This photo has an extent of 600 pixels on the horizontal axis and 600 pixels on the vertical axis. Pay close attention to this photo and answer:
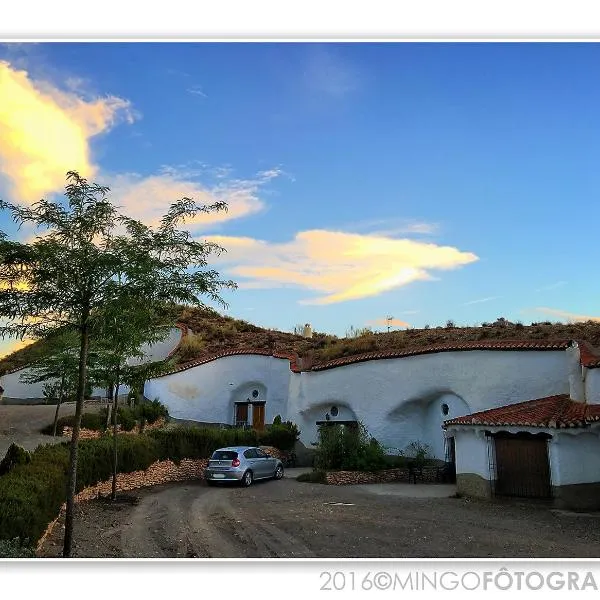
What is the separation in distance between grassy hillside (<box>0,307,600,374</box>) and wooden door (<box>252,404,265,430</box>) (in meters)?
2.97

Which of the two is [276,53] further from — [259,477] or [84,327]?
[259,477]

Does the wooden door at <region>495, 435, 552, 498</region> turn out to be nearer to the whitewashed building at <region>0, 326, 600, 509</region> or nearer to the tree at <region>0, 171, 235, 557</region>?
the whitewashed building at <region>0, 326, 600, 509</region>

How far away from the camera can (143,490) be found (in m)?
15.6

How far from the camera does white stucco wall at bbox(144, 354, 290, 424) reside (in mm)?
26047

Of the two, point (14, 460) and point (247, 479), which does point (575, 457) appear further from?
point (14, 460)

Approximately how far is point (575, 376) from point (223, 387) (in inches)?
684

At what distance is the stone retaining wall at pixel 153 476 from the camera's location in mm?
13659

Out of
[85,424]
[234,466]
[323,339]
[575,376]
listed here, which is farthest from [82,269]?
[323,339]

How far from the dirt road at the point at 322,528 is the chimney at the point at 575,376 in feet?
11.9

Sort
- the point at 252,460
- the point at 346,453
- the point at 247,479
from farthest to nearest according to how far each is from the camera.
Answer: the point at 346,453 < the point at 252,460 < the point at 247,479

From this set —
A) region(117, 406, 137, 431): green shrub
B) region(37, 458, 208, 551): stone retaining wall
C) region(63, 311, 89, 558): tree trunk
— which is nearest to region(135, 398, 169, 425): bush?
region(117, 406, 137, 431): green shrub

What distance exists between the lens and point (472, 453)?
1425 centimetres

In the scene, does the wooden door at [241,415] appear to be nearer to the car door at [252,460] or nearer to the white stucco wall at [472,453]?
the car door at [252,460]

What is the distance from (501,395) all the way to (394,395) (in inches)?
165
